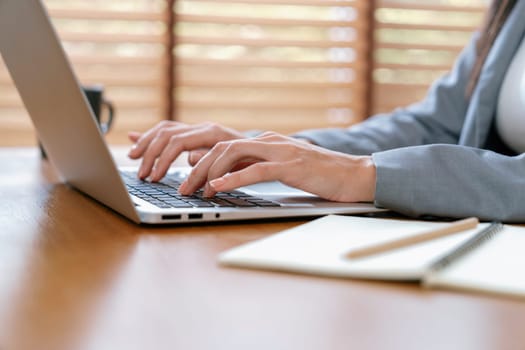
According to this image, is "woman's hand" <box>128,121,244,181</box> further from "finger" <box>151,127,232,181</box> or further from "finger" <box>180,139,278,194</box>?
"finger" <box>180,139,278,194</box>

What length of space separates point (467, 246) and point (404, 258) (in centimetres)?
6

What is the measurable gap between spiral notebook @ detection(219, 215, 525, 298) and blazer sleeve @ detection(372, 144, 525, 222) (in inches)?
3.8

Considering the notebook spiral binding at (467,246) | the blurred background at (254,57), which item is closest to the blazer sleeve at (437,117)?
the notebook spiral binding at (467,246)

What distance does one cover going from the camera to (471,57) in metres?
1.32

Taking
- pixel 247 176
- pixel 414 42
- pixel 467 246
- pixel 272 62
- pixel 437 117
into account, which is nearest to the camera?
pixel 467 246

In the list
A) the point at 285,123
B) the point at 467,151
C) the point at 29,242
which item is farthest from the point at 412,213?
the point at 285,123

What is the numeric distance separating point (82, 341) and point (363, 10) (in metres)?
3.18

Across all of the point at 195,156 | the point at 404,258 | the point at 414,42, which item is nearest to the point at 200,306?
the point at 404,258

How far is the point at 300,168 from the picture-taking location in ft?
2.34

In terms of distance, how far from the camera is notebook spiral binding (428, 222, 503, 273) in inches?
Answer: 18.7

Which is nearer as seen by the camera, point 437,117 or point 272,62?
point 437,117

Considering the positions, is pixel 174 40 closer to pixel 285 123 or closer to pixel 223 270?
pixel 285 123

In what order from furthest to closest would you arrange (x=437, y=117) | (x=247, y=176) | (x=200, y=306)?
1. (x=437, y=117)
2. (x=247, y=176)
3. (x=200, y=306)

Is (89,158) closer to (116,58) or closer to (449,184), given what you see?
(449,184)
